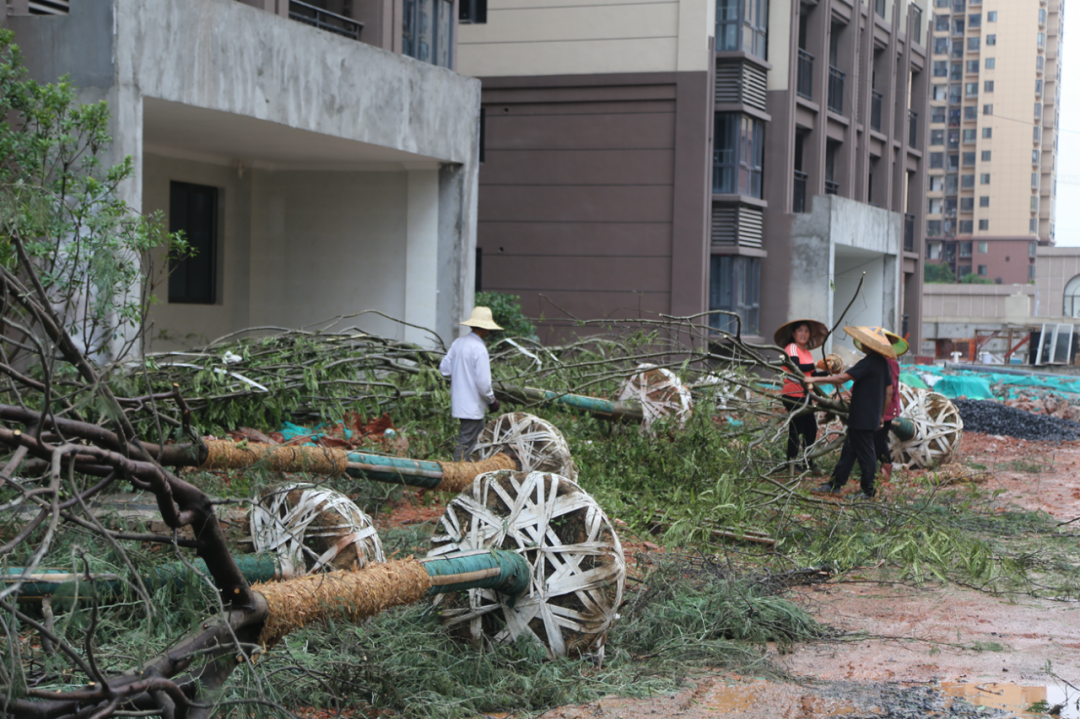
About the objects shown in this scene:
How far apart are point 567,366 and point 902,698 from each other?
5995 mm

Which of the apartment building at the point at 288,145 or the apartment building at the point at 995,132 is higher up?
the apartment building at the point at 995,132

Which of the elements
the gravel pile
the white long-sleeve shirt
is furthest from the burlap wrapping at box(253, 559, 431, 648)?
the gravel pile

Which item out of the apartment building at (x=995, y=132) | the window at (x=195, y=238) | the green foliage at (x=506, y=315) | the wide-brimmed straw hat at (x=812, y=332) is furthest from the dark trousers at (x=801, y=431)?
the apartment building at (x=995, y=132)

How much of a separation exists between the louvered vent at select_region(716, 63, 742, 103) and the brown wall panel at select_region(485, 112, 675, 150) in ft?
6.79

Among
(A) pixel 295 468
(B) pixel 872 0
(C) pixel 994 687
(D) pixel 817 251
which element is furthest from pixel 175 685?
(B) pixel 872 0

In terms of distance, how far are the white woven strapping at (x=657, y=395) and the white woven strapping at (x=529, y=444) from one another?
1.87 m

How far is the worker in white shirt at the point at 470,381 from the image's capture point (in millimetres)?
8578

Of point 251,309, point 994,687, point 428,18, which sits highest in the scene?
point 428,18

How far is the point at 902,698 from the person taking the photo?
14.9ft

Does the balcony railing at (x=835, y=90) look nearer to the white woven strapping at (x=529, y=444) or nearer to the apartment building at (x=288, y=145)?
the apartment building at (x=288, y=145)

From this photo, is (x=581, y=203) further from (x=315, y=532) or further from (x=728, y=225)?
(x=315, y=532)

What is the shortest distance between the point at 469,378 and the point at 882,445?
425 centimetres

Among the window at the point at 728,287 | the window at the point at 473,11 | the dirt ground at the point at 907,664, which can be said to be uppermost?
the window at the point at 473,11

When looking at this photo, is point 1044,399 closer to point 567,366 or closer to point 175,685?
point 567,366
